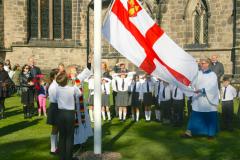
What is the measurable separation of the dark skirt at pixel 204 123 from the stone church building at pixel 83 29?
11.2m

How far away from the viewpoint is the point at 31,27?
26.6m

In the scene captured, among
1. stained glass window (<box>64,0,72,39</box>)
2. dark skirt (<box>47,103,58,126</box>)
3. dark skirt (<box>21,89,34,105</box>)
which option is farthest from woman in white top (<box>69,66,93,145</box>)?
stained glass window (<box>64,0,72,39</box>)

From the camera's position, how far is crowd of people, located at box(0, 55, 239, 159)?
7828 mm

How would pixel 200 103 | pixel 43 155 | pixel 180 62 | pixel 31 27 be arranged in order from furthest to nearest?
pixel 31 27
pixel 200 103
pixel 43 155
pixel 180 62

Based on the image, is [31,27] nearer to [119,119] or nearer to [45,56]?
[45,56]

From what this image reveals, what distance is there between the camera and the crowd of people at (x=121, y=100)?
7.83 metres

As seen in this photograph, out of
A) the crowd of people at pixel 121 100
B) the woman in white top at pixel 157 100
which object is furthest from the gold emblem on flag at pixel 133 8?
the woman in white top at pixel 157 100

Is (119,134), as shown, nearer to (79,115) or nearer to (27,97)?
(79,115)

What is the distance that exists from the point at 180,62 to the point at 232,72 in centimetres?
1459

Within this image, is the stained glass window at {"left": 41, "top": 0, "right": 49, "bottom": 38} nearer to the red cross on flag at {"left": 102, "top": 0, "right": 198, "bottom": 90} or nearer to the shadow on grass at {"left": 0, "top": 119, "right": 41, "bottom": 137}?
the shadow on grass at {"left": 0, "top": 119, "right": 41, "bottom": 137}

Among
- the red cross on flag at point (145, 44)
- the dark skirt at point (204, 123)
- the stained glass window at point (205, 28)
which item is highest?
the stained glass window at point (205, 28)

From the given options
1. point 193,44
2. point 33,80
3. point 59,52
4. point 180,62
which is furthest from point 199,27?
point 180,62

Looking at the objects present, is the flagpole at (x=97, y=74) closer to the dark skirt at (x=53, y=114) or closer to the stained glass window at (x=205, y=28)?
the dark skirt at (x=53, y=114)

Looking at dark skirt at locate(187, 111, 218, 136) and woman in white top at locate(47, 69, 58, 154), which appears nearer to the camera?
woman in white top at locate(47, 69, 58, 154)
